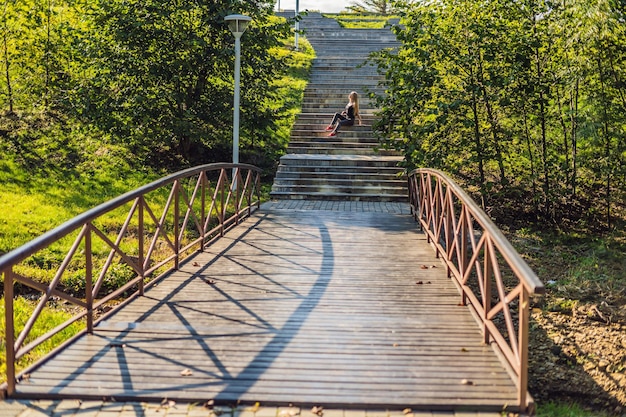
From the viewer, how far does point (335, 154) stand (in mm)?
15711

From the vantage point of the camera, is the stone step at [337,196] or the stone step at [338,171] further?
the stone step at [338,171]

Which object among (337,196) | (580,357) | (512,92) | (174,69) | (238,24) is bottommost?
(580,357)

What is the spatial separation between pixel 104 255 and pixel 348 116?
8878mm

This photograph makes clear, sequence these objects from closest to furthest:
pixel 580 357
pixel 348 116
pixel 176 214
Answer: pixel 580 357 < pixel 176 214 < pixel 348 116

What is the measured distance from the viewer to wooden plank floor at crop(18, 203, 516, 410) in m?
3.88

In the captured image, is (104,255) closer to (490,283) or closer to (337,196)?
(337,196)

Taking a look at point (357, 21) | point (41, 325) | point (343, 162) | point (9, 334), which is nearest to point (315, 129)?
point (343, 162)

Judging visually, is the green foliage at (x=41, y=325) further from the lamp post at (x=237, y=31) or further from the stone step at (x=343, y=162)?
the stone step at (x=343, y=162)

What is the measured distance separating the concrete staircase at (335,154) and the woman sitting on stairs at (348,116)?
0.25 meters

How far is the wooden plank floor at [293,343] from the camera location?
3875 millimetres

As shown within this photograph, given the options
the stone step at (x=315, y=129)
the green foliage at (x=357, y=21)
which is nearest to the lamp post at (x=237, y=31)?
the stone step at (x=315, y=129)

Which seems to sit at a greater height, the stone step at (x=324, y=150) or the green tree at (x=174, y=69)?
the green tree at (x=174, y=69)

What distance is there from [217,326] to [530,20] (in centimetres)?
819

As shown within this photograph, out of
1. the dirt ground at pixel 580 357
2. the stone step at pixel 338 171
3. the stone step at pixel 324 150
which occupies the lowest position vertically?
the dirt ground at pixel 580 357
